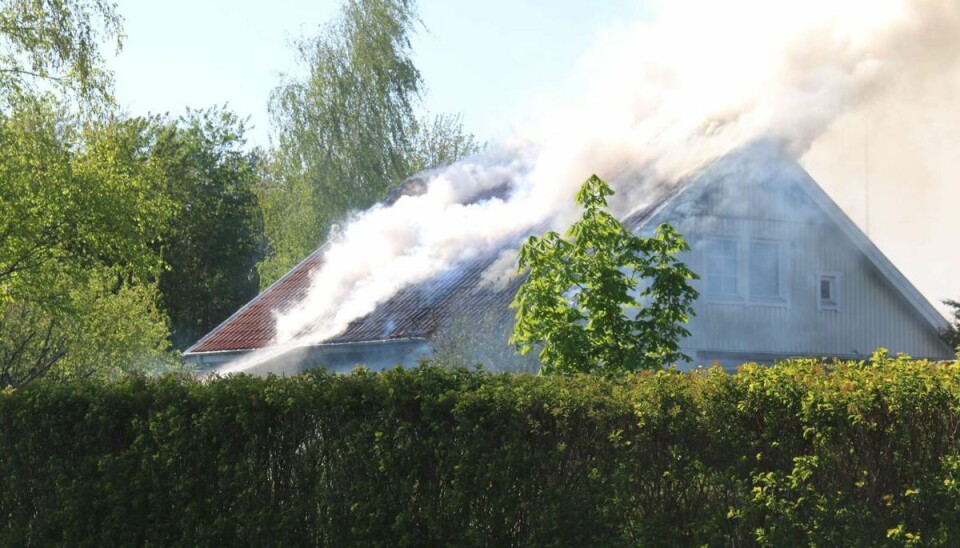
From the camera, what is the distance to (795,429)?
7.75m

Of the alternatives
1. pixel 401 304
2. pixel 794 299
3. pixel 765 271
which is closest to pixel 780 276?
pixel 765 271

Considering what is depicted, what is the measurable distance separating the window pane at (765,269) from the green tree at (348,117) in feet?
58.8

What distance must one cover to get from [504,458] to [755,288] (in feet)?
49.1

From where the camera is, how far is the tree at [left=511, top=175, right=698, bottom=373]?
11.6m

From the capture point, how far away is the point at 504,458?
322 inches

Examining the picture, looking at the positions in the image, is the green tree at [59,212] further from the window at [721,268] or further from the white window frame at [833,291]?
the white window frame at [833,291]

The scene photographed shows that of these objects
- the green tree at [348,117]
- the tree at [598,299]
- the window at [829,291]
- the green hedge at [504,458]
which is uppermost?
the green tree at [348,117]

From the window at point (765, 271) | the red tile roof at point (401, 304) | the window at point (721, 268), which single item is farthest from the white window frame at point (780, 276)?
the red tile roof at point (401, 304)

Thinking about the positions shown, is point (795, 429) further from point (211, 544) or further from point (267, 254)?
point (267, 254)

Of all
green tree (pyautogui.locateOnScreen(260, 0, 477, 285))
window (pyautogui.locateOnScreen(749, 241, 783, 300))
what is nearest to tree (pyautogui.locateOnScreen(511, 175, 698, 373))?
window (pyautogui.locateOnScreen(749, 241, 783, 300))

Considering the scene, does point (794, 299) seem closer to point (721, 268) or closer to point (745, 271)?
point (745, 271)

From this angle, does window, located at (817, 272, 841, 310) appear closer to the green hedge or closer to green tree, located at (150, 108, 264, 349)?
the green hedge

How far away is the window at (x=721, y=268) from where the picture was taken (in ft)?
72.0

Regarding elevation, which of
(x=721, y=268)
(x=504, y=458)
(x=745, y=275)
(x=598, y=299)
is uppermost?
(x=721, y=268)
